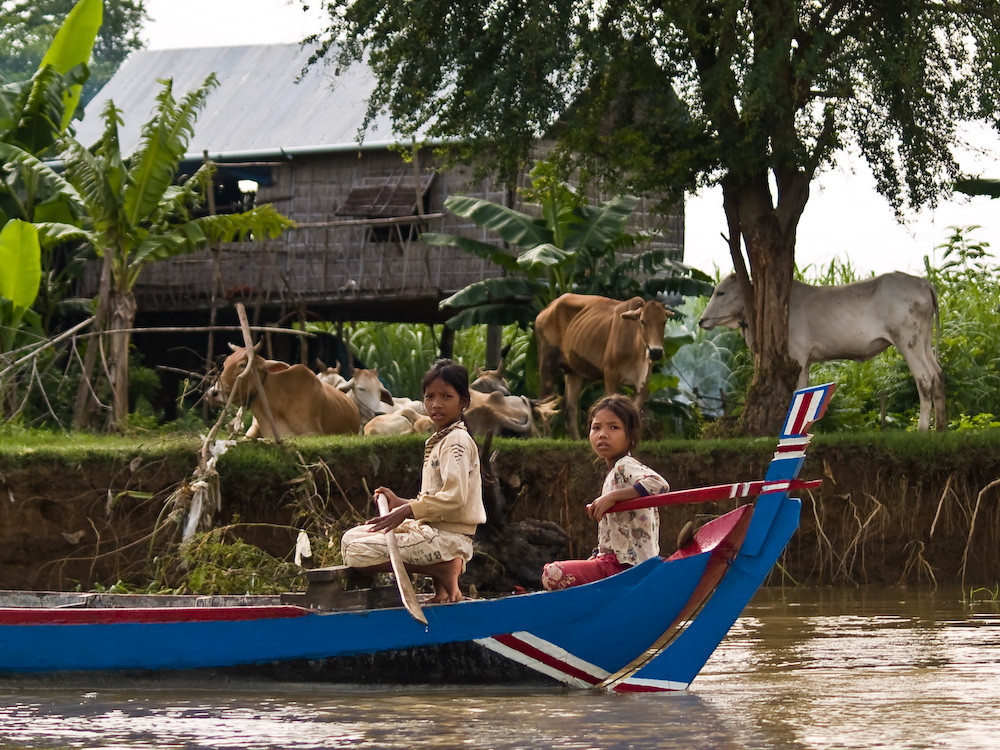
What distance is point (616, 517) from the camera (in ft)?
22.4

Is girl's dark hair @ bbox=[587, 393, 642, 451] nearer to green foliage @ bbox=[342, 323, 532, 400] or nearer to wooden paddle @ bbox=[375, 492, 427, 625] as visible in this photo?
wooden paddle @ bbox=[375, 492, 427, 625]

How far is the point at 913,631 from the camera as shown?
902cm

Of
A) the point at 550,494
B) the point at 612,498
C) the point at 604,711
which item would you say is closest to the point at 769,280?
the point at 550,494

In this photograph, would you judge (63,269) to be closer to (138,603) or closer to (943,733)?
(138,603)

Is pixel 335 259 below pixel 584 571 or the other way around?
the other way around

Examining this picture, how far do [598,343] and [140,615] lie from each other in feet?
24.9

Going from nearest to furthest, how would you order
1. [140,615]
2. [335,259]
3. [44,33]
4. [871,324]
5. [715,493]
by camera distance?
[715,493]
[140,615]
[871,324]
[335,259]
[44,33]

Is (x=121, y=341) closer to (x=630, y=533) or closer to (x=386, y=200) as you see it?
(x=386, y=200)

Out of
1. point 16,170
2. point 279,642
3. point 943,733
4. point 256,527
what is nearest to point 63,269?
point 16,170

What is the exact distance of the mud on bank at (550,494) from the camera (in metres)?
11.4

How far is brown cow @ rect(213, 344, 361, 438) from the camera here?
13.2 metres

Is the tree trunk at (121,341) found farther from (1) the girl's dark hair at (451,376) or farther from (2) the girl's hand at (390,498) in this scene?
(1) the girl's dark hair at (451,376)

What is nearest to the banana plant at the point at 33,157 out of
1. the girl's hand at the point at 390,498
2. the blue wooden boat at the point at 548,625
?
the blue wooden boat at the point at 548,625

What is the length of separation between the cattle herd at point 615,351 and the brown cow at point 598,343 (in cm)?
1
